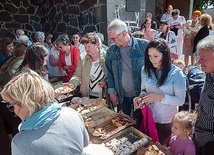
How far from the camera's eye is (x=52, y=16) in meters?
7.80

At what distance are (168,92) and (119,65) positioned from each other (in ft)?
2.56

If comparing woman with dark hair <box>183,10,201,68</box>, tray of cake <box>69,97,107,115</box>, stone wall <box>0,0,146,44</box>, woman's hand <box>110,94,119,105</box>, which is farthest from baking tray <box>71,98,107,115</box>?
woman with dark hair <box>183,10,201,68</box>

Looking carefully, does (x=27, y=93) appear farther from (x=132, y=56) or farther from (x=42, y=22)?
(x=42, y=22)

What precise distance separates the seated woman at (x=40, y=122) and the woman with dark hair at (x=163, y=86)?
0.94 meters

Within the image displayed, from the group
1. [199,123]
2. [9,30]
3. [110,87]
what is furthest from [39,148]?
[9,30]

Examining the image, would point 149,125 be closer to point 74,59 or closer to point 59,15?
point 74,59

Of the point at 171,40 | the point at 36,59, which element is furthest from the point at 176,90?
the point at 171,40

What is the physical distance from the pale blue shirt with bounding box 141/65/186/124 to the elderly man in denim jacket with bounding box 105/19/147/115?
1.38 ft

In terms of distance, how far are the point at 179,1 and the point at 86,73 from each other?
Result: 912 centimetres

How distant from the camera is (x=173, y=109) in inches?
80.0

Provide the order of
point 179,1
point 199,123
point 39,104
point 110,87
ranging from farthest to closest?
1. point 179,1
2. point 110,87
3. point 199,123
4. point 39,104

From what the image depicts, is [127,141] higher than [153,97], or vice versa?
[153,97]

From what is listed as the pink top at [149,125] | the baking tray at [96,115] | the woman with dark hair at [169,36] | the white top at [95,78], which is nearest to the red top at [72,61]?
the white top at [95,78]

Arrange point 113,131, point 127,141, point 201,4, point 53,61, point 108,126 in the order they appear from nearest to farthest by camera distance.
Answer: point 127,141
point 113,131
point 108,126
point 53,61
point 201,4
